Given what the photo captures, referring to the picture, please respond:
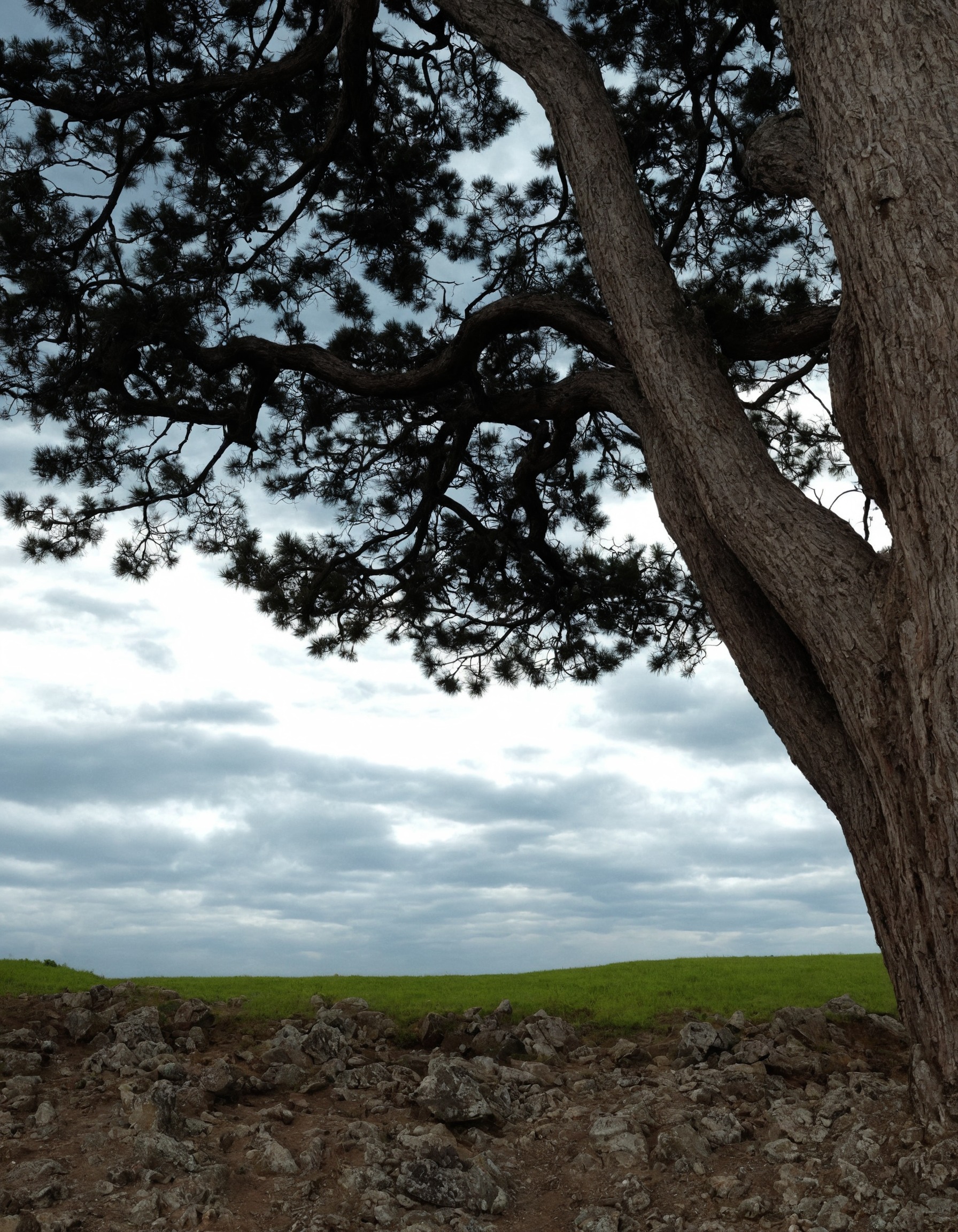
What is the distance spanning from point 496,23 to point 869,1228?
6.39m

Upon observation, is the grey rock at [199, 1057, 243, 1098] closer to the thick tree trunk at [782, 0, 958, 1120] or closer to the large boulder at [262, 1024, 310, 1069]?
the large boulder at [262, 1024, 310, 1069]

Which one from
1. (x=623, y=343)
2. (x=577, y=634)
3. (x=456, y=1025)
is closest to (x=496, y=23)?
(x=623, y=343)

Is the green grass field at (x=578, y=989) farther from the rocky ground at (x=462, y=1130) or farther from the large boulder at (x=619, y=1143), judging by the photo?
the large boulder at (x=619, y=1143)

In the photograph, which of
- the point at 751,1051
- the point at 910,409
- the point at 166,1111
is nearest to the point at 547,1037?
the point at 751,1051

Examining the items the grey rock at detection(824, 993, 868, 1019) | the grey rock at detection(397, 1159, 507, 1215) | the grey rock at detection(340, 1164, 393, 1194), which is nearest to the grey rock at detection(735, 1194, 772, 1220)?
the grey rock at detection(397, 1159, 507, 1215)

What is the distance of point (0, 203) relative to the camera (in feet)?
23.3

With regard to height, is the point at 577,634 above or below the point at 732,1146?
above

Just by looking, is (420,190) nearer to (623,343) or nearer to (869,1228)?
(623,343)

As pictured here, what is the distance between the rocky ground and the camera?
358 cm

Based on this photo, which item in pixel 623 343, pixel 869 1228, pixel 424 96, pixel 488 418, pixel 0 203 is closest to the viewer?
pixel 869 1228

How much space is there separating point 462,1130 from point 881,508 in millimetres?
3322

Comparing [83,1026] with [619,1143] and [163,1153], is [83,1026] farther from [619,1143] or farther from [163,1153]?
[619,1143]

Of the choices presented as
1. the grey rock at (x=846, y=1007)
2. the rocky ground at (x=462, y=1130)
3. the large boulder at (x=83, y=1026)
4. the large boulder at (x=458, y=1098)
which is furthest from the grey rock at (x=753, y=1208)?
the large boulder at (x=83, y=1026)

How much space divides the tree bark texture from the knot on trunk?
0.7 inches
